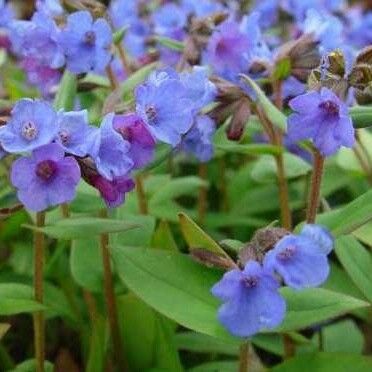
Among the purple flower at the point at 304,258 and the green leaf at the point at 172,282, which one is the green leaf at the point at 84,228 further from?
the purple flower at the point at 304,258

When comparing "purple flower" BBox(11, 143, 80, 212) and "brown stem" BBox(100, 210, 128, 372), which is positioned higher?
"purple flower" BBox(11, 143, 80, 212)

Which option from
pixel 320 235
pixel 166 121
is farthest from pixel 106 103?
pixel 320 235

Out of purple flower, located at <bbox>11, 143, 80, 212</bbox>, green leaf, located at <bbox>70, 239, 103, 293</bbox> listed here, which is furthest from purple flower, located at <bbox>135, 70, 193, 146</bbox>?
green leaf, located at <bbox>70, 239, 103, 293</bbox>

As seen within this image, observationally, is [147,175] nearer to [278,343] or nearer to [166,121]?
[278,343]

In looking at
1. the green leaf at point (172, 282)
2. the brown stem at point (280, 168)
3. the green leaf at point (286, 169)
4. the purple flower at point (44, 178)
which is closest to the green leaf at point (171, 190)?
the green leaf at point (286, 169)

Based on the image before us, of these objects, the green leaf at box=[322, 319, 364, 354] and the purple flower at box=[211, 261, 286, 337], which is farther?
the green leaf at box=[322, 319, 364, 354]

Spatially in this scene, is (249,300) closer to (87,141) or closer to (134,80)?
(87,141)

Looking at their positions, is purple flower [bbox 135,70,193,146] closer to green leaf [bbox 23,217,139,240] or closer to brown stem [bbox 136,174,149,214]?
green leaf [bbox 23,217,139,240]
